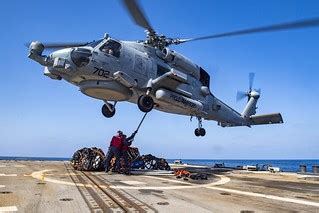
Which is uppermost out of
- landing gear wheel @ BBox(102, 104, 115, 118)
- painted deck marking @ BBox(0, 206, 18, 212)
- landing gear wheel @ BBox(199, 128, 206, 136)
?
landing gear wheel @ BBox(102, 104, 115, 118)

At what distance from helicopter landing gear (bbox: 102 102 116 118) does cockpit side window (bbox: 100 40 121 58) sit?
4801mm

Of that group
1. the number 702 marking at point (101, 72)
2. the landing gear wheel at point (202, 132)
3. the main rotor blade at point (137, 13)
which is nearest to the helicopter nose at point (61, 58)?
the number 702 marking at point (101, 72)

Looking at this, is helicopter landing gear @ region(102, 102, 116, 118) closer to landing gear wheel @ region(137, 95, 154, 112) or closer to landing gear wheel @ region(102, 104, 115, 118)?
landing gear wheel @ region(102, 104, 115, 118)

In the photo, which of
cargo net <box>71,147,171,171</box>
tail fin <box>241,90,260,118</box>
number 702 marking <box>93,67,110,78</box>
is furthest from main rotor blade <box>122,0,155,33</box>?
tail fin <box>241,90,260,118</box>

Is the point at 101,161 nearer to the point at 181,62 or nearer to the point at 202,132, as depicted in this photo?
the point at 181,62

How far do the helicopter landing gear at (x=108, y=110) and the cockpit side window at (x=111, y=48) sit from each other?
4.80 metres

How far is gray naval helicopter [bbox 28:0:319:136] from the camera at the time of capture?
1858 cm

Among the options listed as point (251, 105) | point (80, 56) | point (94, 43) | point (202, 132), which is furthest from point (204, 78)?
point (80, 56)

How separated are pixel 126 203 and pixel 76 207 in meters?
1.20

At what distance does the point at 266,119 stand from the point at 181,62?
11.0 metres

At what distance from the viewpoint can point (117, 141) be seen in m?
18.0

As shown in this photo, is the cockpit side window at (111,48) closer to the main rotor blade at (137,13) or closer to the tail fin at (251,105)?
the main rotor blade at (137,13)

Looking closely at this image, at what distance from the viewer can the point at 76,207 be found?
736 cm

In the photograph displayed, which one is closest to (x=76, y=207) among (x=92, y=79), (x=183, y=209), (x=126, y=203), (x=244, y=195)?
(x=126, y=203)
